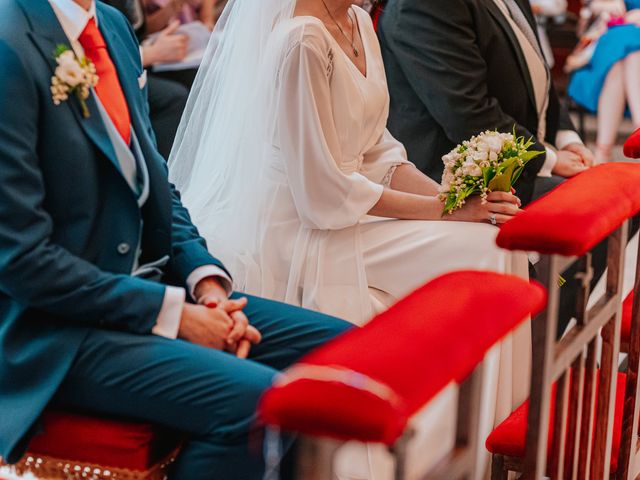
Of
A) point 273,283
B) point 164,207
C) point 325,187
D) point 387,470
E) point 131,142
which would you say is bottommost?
point 387,470

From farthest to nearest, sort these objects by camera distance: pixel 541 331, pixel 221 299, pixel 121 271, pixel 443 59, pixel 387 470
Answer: pixel 443 59 → pixel 387 470 → pixel 221 299 → pixel 121 271 → pixel 541 331

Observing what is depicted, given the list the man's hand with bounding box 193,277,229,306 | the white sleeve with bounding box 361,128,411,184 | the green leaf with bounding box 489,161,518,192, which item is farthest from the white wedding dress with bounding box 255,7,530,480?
the man's hand with bounding box 193,277,229,306

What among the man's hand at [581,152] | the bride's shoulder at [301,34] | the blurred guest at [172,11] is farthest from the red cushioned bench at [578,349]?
the blurred guest at [172,11]

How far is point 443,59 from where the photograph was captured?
11.3ft

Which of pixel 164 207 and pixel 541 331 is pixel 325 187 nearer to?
pixel 164 207

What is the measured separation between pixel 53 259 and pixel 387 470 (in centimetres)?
113

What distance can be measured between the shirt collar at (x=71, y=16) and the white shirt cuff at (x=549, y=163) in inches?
82.0

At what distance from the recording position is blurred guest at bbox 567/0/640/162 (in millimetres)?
6785

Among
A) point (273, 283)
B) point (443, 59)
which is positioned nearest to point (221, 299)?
point (273, 283)

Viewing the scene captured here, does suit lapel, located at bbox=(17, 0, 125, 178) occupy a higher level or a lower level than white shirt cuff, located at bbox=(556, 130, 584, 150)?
higher

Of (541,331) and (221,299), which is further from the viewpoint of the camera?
(221,299)

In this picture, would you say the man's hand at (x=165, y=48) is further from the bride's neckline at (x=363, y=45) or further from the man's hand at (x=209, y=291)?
the man's hand at (x=209, y=291)

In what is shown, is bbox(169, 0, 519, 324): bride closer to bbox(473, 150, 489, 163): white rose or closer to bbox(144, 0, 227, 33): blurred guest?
bbox(473, 150, 489, 163): white rose

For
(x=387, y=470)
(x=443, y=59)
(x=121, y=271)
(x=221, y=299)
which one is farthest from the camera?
(x=443, y=59)
